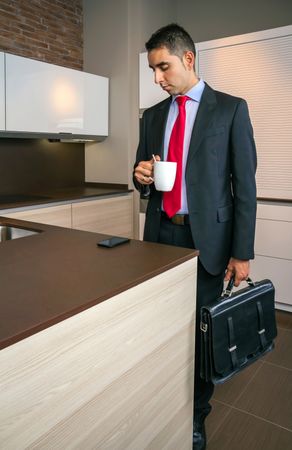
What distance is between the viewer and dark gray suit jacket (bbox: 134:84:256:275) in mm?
1535

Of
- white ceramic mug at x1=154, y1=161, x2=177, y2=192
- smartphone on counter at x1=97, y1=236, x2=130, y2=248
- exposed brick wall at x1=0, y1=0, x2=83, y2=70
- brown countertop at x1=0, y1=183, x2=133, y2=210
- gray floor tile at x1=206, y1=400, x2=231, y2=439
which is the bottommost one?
gray floor tile at x1=206, y1=400, x2=231, y2=439

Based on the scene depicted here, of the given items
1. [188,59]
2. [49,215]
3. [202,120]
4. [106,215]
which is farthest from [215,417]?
[106,215]

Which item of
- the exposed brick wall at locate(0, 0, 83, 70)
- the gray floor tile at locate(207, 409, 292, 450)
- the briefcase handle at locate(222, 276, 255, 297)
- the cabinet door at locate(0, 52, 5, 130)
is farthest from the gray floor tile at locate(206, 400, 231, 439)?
the exposed brick wall at locate(0, 0, 83, 70)

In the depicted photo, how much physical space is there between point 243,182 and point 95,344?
93 cm

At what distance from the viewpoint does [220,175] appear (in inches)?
61.7

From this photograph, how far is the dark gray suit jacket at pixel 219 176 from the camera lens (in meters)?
1.54

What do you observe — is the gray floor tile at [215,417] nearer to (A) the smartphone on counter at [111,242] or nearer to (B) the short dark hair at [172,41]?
(A) the smartphone on counter at [111,242]

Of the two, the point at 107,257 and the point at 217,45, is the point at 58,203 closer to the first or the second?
the point at 217,45

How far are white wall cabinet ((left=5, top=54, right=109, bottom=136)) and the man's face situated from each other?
1688 mm

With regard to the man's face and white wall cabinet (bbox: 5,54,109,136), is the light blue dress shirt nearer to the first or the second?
the man's face

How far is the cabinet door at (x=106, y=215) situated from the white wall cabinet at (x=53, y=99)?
0.66 m

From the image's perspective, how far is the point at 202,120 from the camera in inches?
61.4

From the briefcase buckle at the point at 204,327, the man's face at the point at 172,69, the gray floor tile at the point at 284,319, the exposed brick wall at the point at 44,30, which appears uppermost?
the exposed brick wall at the point at 44,30

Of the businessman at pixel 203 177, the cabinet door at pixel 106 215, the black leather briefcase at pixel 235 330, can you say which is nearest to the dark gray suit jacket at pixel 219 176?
the businessman at pixel 203 177
